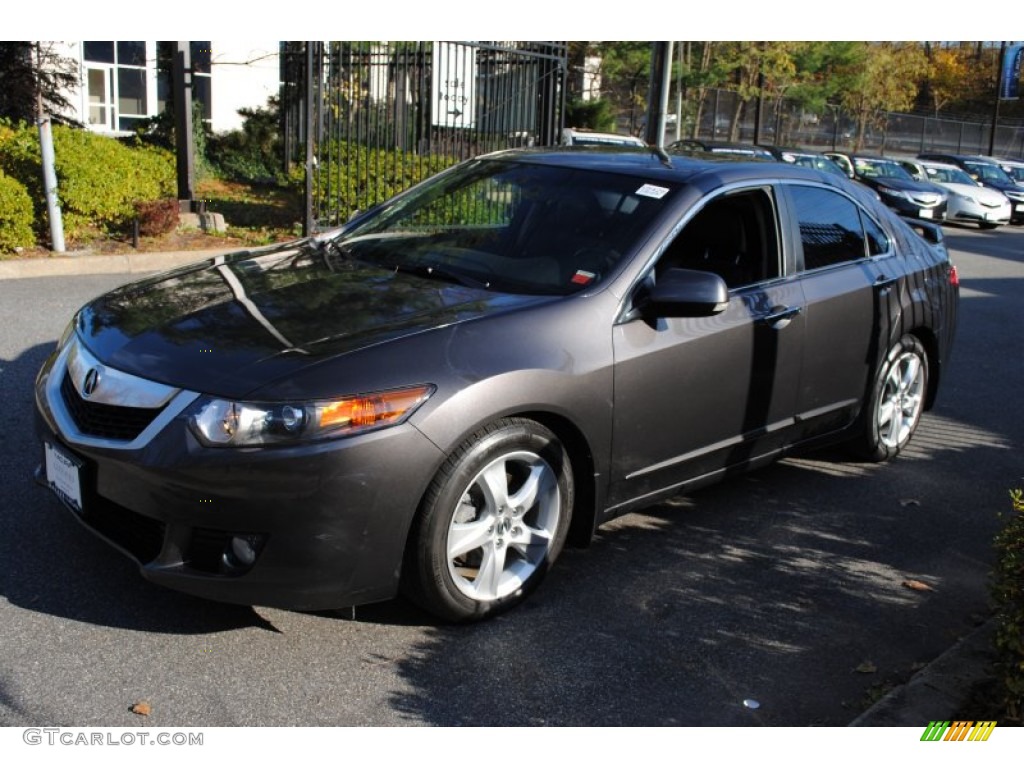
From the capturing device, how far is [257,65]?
2061 cm

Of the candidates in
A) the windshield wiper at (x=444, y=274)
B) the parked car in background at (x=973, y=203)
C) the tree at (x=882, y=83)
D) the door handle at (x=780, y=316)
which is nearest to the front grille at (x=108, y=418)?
the windshield wiper at (x=444, y=274)

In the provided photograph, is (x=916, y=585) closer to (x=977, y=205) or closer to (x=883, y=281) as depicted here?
(x=883, y=281)

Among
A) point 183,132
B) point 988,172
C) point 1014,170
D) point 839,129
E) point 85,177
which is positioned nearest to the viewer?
point 85,177

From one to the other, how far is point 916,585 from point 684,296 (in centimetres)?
164

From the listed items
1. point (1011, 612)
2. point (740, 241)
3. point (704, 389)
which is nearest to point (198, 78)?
point (740, 241)

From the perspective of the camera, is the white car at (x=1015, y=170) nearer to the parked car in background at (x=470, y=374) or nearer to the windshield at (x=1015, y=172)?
the windshield at (x=1015, y=172)

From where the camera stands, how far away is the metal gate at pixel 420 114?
521 inches

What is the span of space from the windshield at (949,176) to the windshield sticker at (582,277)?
2373 cm

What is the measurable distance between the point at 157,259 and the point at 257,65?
35.4ft

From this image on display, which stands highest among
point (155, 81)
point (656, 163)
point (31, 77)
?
point (155, 81)

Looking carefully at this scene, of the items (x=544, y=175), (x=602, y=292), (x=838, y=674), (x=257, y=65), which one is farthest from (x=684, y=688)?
(x=257, y=65)

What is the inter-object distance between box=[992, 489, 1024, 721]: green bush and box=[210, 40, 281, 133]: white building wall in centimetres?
1880

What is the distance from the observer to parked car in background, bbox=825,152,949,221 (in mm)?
22750

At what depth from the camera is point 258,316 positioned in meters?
4.00
